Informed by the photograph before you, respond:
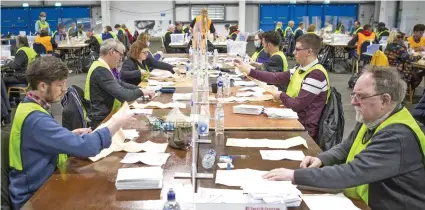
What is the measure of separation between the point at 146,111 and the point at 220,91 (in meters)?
0.69

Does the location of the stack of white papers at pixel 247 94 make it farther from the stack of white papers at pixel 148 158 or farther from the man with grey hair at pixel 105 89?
the stack of white papers at pixel 148 158

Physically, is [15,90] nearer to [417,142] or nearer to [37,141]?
[37,141]

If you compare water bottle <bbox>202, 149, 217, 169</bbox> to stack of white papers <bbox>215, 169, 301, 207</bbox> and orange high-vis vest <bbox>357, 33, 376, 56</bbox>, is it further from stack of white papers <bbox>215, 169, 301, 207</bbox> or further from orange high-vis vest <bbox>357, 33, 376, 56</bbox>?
orange high-vis vest <bbox>357, 33, 376, 56</bbox>

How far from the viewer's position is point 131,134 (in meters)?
2.68

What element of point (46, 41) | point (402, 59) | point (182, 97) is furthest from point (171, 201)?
point (46, 41)

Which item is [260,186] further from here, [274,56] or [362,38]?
[362,38]

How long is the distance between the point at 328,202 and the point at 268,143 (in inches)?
31.8

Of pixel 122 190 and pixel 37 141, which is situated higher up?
pixel 37 141

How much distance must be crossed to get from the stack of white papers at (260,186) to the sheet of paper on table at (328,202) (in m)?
0.06

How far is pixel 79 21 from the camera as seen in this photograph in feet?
55.4

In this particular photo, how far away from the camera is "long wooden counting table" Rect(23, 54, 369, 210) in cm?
173

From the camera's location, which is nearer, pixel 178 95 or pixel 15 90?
pixel 178 95

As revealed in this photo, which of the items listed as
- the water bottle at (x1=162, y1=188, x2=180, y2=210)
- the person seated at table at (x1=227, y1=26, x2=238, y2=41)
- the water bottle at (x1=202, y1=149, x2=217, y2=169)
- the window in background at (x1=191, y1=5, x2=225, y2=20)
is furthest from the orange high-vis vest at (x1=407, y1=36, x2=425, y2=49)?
the window in background at (x1=191, y1=5, x2=225, y2=20)

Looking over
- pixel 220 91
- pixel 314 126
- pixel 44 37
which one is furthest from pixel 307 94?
pixel 44 37
